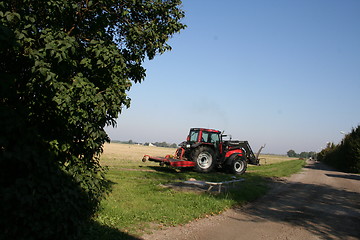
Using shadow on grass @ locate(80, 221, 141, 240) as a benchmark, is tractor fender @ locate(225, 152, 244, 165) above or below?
above

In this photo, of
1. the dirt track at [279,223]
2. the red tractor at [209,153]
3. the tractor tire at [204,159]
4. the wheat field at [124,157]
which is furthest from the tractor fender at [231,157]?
the dirt track at [279,223]

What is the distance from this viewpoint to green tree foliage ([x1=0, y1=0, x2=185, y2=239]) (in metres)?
2.69

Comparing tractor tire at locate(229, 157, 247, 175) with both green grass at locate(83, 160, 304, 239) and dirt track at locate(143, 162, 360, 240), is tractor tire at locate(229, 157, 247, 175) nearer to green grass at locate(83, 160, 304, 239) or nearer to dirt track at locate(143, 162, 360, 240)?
green grass at locate(83, 160, 304, 239)

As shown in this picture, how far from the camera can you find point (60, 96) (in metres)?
4.33

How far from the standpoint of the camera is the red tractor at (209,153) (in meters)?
16.3

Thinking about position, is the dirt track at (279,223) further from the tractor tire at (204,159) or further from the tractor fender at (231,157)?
the tractor fender at (231,157)

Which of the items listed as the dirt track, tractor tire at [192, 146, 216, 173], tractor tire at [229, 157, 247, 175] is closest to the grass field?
the dirt track

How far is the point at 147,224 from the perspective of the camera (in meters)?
6.01

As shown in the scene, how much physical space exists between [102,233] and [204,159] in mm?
11827

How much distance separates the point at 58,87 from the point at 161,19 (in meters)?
3.37

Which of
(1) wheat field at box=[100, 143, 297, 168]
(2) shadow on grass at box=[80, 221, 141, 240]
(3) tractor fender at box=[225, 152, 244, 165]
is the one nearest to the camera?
(2) shadow on grass at box=[80, 221, 141, 240]

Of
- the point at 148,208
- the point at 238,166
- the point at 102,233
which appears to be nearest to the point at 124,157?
the point at 238,166

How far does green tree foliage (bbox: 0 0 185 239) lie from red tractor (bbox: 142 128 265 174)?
1008 cm

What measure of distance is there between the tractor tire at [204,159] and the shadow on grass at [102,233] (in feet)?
35.8
